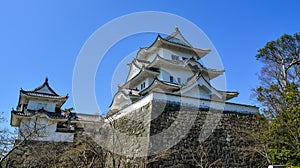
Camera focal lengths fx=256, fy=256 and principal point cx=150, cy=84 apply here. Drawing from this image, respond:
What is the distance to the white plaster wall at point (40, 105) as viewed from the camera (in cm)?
1705

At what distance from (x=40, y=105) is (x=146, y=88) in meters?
8.06

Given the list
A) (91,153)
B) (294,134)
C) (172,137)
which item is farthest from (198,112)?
(91,153)

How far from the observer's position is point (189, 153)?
29.0 ft

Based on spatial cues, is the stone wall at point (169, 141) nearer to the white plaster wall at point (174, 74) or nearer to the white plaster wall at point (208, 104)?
the white plaster wall at point (208, 104)

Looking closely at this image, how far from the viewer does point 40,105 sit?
17.3 metres

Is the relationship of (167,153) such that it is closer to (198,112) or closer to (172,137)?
(172,137)

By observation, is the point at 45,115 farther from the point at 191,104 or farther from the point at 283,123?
the point at 283,123

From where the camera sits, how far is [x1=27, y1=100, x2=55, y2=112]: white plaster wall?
17052 mm

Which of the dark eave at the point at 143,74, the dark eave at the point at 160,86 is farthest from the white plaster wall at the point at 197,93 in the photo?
the dark eave at the point at 143,74

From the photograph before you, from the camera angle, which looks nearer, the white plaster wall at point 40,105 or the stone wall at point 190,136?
the stone wall at point 190,136

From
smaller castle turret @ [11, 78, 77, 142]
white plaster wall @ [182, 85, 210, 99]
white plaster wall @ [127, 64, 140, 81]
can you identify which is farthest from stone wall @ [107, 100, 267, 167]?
white plaster wall @ [127, 64, 140, 81]

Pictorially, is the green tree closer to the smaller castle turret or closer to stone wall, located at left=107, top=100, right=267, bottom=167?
stone wall, located at left=107, top=100, right=267, bottom=167

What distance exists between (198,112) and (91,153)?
14.1ft

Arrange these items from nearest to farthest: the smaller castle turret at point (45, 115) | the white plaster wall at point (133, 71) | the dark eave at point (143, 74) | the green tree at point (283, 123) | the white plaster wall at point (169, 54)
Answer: the green tree at point (283, 123) → the smaller castle turret at point (45, 115) → the dark eave at point (143, 74) → the white plaster wall at point (169, 54) → the white plaster wall at point (133, 71)
